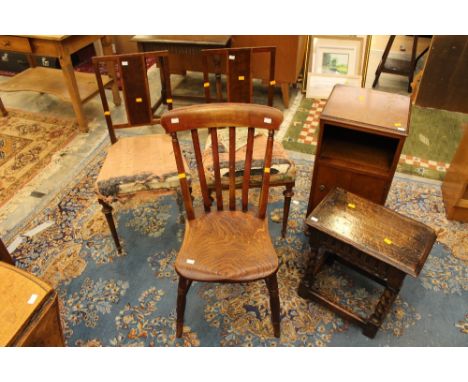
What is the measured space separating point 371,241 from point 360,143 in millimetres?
695

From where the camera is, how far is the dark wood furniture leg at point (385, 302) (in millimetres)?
1529

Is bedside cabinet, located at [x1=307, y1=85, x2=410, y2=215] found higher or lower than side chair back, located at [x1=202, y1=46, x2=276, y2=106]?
lower

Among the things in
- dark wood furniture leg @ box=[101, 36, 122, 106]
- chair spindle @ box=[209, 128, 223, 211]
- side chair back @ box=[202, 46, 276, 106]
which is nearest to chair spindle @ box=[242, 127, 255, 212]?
chair spindle @ box=[209, 128, 223, 211]

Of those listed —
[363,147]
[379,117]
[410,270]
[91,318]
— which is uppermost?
[379,117]

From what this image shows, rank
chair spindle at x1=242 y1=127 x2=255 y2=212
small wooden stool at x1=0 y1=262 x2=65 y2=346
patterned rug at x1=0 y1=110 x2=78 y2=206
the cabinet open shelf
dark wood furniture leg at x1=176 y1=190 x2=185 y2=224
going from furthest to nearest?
1. patterned rug at x1=0 y1=110 x2=78 y2=206
2. dark wood furniture leg at x1=176 y1=190 x2=185 y2=224
3. the cabinet open shelf
4. chair spindle at x1=242 y1=127 x2=255 y2=212
5. small wooden stool at x1=0 y1=262 x2=65 y2=346

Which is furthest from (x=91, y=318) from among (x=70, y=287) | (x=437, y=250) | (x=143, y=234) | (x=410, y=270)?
(x=437, y=250)

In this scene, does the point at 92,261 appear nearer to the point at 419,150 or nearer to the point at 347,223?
the point at 347,223

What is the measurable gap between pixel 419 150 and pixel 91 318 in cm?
263

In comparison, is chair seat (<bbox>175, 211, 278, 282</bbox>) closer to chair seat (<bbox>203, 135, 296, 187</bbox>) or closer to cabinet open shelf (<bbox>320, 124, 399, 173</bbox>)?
chair seat (<bbox>203, 135, 296, 187</bbox>)

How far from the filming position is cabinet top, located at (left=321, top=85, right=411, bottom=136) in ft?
5.71

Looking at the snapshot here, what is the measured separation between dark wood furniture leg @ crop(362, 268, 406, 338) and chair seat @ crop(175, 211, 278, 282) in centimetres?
49

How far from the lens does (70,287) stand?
2.00 metres

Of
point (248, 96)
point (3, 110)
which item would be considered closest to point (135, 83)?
point (248, 96)

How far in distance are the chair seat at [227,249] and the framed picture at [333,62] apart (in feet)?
7.82
